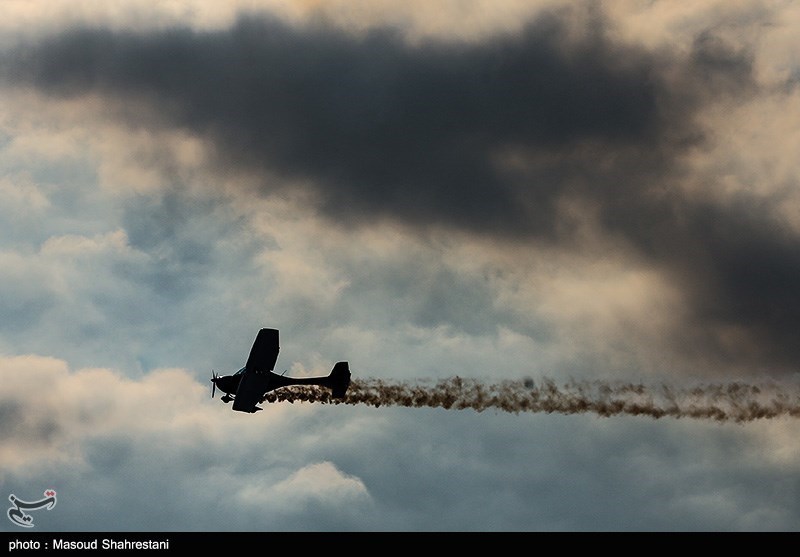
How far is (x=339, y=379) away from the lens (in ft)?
411

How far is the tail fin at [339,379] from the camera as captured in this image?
125250 mm

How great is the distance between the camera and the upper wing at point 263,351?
388ft

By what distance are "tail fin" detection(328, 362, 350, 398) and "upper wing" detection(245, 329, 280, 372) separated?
343 inches

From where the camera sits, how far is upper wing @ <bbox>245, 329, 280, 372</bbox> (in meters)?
118

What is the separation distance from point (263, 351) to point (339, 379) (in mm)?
10991

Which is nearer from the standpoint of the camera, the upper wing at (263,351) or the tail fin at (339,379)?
the upper wing at (263,351)

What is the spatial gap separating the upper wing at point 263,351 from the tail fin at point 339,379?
28.5 ft

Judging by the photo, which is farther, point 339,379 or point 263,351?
point 339,379

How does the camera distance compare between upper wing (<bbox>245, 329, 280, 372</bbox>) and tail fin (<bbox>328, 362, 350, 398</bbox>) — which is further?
tail fin (<bbox>328, 362, 350, 398</bbox>)
